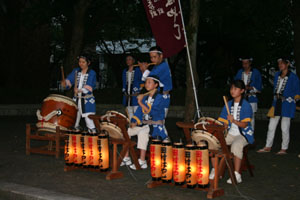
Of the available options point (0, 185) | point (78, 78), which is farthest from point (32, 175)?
point (78, 78)

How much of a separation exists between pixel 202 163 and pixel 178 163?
0.34m

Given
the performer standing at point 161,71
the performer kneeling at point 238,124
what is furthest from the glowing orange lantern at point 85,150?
the performer kneeling at point 238,124

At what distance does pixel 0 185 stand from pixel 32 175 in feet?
3.10

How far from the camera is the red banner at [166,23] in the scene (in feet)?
34.4

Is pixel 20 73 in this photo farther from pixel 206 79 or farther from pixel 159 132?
pixel 159 132

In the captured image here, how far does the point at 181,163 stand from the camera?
21.6ft

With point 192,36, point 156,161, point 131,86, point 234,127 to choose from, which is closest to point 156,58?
point 234,127

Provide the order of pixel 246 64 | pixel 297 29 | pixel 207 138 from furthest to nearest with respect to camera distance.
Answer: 1. pixel 297 29
2. pixel 246 64
3. pixel 207 138

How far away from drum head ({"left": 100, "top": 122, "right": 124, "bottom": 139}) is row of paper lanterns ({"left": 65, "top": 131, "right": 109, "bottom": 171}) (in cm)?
47

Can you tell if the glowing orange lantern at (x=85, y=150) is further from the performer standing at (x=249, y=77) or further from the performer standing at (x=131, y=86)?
the performer standing at (x=249, y=77)

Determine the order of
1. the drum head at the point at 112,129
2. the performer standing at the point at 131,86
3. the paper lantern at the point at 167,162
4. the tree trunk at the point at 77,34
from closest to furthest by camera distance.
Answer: the paper lantern at the point at 167,162
the drum head at the point at 112,129
the performer standing at the point at 131,86
the tree trunk at the point at 77,34

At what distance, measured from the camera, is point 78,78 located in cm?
1020

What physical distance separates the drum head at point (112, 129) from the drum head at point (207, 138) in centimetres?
157

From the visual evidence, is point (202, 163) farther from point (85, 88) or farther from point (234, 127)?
point (85, 88)
